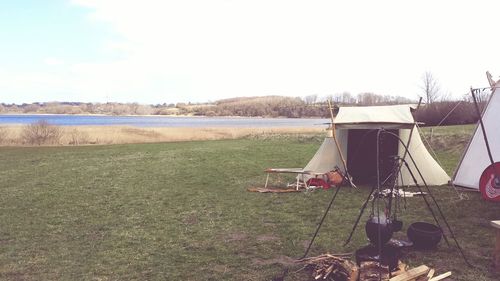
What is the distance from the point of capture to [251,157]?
22.1 meters

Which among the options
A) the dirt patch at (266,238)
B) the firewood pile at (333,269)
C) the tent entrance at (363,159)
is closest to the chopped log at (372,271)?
the firewood pile at (333,269)

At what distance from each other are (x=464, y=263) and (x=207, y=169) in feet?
41.8

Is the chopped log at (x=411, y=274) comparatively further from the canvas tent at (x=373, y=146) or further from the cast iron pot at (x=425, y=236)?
the canvas tent at (x=373, y=146)

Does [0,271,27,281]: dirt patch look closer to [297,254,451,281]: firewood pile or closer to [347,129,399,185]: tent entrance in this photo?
[297,254,451,281]: firewood pile

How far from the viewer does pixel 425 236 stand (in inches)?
274

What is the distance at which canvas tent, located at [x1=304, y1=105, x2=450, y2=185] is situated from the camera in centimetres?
1194

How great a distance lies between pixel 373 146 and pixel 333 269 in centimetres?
911

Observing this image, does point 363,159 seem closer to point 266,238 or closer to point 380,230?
point 266,238

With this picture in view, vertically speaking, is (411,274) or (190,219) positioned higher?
(411,274)

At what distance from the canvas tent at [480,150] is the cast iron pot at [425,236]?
15.7 feet

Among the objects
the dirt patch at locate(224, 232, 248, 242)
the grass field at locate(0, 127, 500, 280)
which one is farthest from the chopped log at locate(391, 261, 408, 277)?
the dirt patch at locate(224, 232, 248, 242)

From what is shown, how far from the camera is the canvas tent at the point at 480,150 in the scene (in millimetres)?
10789

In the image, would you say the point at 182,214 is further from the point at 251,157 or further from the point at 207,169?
the point at 251,157

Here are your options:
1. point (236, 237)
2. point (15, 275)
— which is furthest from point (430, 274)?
point (15, 275)
